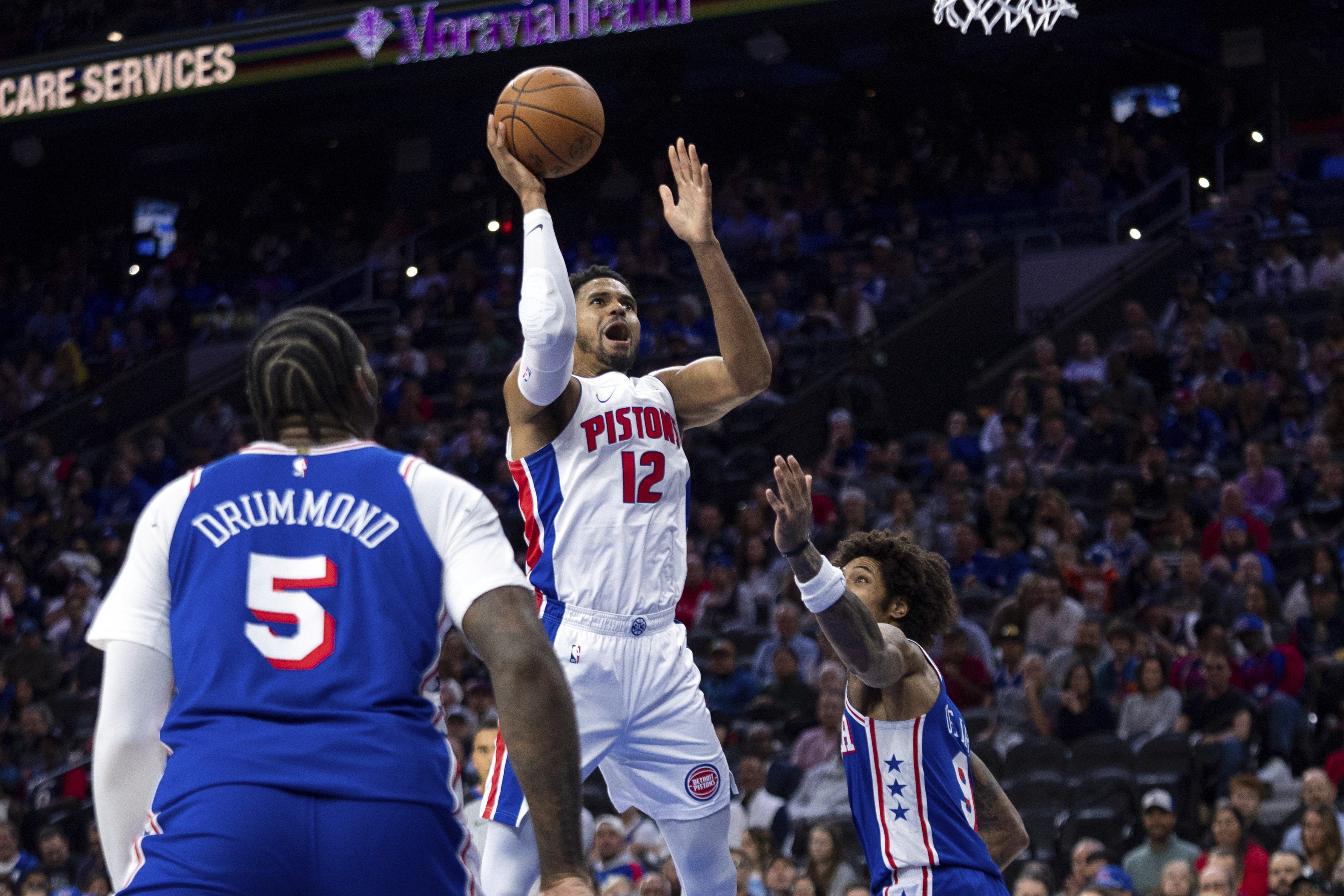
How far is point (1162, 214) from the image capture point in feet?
64.2

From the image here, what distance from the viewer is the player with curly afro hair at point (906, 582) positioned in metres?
5.16

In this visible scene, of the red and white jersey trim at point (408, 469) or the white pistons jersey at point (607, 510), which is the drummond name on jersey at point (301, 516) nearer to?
the red and white jersey trim at point (408, 469)

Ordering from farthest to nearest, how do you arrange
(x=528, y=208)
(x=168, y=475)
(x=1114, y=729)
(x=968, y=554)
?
(x=168, y=475) → (x=968, y=554) → (x=1114, y=729) → (x=528, y=208)

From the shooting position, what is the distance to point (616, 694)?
16.9 feet

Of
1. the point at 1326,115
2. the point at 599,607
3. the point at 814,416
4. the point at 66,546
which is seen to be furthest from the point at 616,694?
the point at 1326,115

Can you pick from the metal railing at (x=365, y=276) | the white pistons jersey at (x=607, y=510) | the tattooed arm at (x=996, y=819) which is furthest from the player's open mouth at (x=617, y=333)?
the metal railing at (x=365, y=276)

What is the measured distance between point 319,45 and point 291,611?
17630mm

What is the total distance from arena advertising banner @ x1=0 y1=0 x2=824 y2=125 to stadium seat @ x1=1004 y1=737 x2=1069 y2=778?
29.7ft

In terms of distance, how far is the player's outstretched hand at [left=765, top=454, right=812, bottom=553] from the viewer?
4777 mm

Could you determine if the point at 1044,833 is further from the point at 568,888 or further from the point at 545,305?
the point at 568,888

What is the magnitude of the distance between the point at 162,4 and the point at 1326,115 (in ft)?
49.8

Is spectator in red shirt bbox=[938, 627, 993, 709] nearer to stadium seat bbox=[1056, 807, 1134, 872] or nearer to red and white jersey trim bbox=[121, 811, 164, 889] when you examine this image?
stadium seat bbox=[1056, 807, 1134, 872]

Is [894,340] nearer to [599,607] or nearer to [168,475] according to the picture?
[168,475]

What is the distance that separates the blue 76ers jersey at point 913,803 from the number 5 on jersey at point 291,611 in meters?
2.28
